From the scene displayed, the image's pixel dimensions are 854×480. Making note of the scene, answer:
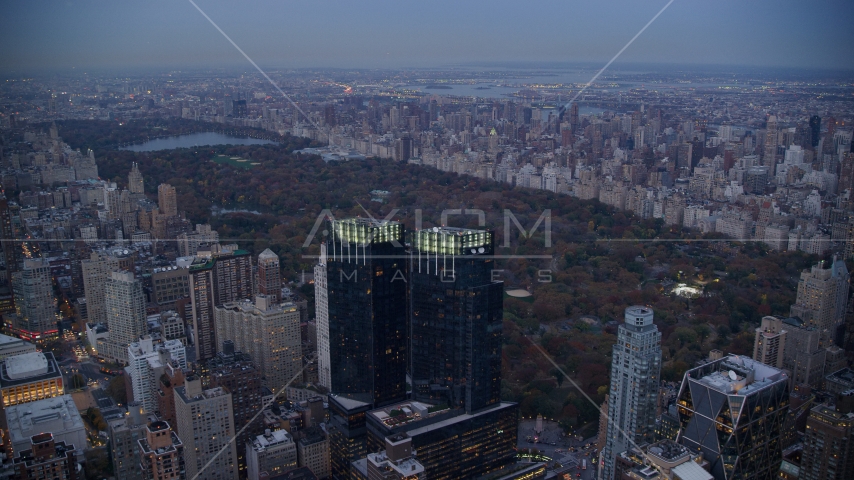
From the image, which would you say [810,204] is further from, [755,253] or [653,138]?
[653,138]

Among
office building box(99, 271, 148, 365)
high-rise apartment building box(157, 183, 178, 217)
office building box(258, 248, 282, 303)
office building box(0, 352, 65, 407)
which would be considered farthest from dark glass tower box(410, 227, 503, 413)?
high-rise apartment building box(157, 183, 178, 217)

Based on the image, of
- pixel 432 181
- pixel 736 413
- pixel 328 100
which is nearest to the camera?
pixel 736 413

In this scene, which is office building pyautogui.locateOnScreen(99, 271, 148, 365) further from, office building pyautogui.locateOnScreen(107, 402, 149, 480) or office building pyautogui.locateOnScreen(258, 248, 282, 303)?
office building pyautogui.locateOnScreen(107, 402, 149, 480)

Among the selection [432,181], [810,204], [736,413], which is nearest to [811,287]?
[810,204]

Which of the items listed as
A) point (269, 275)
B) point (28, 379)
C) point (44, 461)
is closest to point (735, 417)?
point (44, 461)

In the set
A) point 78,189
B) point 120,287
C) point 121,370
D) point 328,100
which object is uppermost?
point 328,100

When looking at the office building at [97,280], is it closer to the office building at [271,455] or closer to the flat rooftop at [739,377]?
the office building at [271,455]
